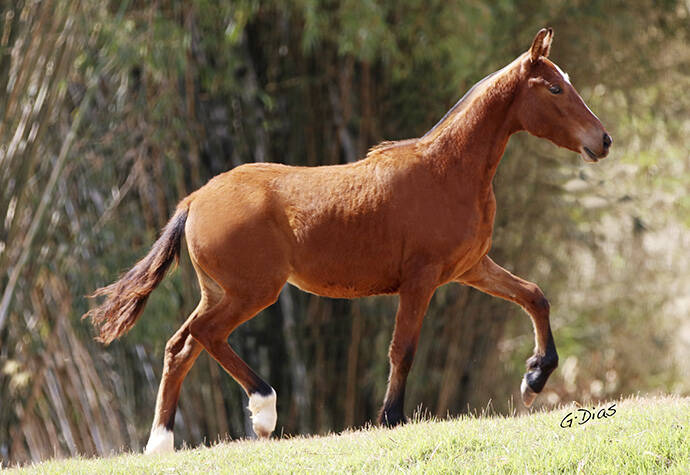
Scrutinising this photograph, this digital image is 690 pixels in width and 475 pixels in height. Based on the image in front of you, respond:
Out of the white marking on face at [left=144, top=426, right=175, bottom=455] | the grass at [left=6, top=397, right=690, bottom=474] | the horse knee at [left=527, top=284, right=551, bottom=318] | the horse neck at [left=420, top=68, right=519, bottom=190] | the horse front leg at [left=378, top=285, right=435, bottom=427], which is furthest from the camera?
the horse knee at [left=527, top=284, right=551, bottom=318]

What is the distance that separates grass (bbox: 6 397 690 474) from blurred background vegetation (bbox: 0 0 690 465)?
2397 millimetres

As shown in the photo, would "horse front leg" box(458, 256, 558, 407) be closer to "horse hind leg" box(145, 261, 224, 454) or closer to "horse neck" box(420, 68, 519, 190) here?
"horse neck" box(420, 68, 519, 190)

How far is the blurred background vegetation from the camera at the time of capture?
6.07m

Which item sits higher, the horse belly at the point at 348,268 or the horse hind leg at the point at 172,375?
the horse belly at the point at 348,268

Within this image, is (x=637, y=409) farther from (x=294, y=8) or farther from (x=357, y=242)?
(x=294, y=8)

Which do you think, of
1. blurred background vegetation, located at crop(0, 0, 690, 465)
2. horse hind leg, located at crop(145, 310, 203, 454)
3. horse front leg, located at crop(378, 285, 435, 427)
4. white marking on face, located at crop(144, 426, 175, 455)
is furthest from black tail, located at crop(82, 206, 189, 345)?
blurred background vegetation, located at crop(0, 0, 690, 465)

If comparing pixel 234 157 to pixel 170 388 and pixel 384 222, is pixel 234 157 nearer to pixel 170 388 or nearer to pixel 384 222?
pixel 170 388

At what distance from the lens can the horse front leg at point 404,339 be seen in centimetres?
381

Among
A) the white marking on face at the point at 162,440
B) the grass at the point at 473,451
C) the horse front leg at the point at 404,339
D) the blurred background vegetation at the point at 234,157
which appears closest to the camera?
the grass at the point at 473,451

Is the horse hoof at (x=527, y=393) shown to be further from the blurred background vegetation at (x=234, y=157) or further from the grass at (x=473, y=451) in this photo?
the blurred background vegetation at (x=234, y=157)

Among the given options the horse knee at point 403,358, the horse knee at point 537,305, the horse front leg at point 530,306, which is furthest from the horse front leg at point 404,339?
the horse knee at point 537,305

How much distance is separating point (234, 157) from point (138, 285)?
109 inches

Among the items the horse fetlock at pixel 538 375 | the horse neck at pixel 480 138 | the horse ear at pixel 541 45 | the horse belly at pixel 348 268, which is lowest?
the horse fetlock at pixel 538 375

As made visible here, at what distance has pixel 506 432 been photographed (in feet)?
12.2
